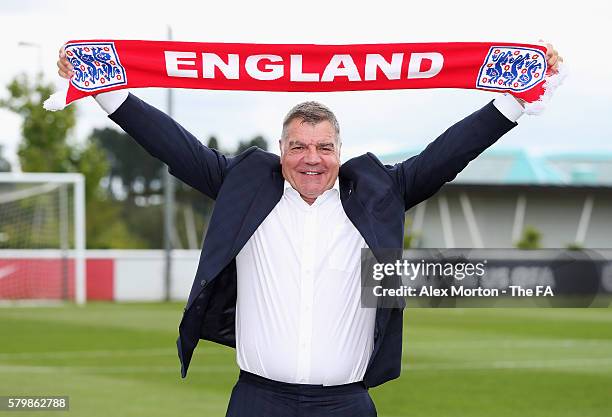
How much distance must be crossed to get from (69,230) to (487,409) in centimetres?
2732

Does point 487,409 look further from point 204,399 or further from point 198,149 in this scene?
point 198,149

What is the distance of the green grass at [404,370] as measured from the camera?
12953mm

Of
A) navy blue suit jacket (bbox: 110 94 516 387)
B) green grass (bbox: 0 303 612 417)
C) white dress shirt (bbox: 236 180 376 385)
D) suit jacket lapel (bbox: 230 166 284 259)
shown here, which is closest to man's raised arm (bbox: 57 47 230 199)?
navy blue suit jacket (bbox: 110 94 516 387)

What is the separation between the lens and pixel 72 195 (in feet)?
130

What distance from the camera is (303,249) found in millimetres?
4945

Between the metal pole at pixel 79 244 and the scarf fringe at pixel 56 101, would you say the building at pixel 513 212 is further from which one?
the scarf fringe at pixel 56 101

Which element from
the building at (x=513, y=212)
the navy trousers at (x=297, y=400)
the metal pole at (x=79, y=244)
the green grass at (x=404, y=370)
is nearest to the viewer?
the navy trousers at (x=297, y=400)

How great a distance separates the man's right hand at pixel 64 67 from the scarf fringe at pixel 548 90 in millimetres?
2211

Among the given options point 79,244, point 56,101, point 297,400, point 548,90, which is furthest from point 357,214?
point 79,244

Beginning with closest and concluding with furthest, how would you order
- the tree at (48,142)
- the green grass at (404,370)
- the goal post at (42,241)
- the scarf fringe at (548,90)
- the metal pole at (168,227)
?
the scarf fringe at (548,90), the green grass at (404,370), the goal post at (42,241), the metal pole at (168,227), the tree at (48,142)

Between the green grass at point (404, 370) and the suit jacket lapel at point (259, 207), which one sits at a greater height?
the suit jacket lapel at point (259, 207)

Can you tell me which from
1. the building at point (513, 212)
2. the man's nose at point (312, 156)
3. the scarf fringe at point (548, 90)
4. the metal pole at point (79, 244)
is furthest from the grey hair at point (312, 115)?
the building at point (513, 212)

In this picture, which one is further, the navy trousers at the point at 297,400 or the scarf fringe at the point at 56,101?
the scarf fringe at the point at 56,101

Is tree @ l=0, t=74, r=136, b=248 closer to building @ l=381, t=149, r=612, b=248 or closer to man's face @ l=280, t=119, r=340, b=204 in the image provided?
building @ l=381, t=149, r=612, b=248
